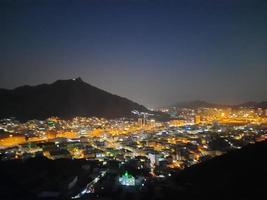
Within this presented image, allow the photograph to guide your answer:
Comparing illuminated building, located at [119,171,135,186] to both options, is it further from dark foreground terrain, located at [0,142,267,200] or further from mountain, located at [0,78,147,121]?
mountain, located at [0,78,147,121]

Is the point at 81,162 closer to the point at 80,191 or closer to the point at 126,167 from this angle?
the point at 126,167

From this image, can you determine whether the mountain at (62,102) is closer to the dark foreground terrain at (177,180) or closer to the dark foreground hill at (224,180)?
the dark foreground terrain at (177,180)

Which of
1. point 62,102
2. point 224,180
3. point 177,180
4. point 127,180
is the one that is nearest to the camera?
point 224,180

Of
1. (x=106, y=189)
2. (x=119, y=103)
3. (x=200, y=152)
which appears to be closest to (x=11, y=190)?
(x=106, y=189)

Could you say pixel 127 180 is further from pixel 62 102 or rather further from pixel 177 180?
pixel 62 102

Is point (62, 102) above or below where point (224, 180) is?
above

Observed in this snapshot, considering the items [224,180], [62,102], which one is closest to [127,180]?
[224,180]

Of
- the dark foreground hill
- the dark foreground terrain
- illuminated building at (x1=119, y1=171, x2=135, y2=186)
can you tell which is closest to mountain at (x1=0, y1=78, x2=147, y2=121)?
the dark foreground terrain
